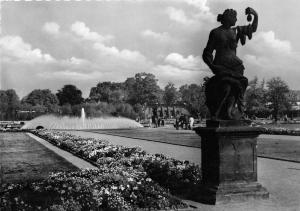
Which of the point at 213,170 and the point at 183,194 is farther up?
the point at 213,170

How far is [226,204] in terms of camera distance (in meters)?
7.86

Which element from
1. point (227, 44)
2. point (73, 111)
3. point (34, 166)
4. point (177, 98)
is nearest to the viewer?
point (227, 44)

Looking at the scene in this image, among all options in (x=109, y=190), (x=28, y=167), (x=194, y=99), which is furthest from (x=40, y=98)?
(x=109, y=190)

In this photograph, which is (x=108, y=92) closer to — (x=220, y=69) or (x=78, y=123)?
(x=78, y=123)

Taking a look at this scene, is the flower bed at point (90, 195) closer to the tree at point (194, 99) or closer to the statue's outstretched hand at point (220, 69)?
the statue's outstretched hand at point (220, 69)

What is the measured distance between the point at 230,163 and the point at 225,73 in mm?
1650

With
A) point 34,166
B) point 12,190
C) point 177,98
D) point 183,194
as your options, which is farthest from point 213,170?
point 177,98

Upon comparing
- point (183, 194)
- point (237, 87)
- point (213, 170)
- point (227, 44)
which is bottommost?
point (183, 194)

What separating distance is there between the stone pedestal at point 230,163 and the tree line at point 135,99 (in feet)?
150

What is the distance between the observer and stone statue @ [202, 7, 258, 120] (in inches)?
326

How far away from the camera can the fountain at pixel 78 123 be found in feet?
174

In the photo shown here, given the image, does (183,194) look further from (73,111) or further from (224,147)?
(73,111)

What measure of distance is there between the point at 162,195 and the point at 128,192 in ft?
1.99

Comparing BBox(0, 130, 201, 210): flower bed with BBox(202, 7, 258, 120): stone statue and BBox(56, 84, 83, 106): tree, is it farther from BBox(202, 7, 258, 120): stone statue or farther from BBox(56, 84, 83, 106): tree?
BBox(56, 84, 83, 106): tree
